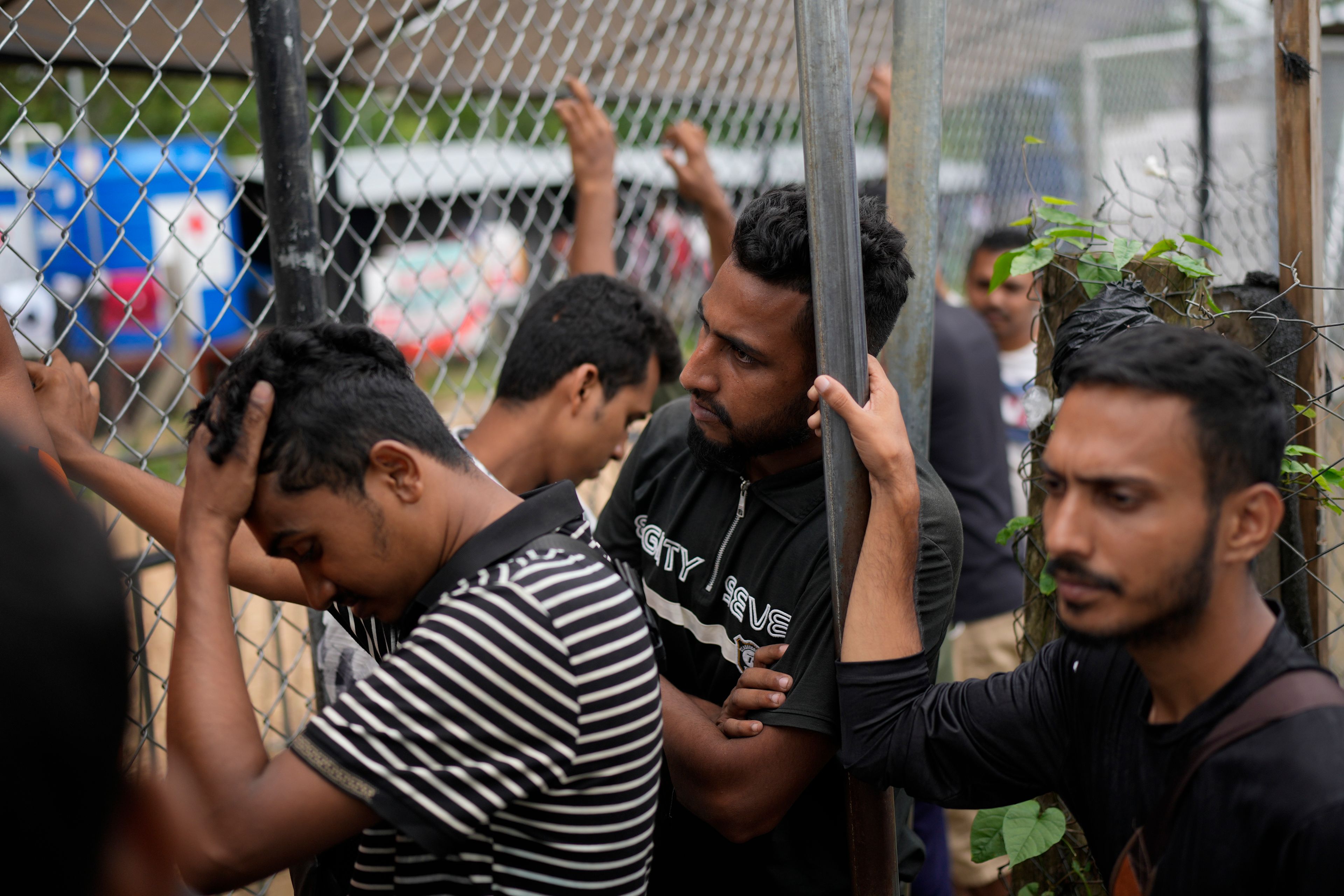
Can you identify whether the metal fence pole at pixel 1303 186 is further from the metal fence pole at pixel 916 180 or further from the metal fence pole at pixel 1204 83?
the metal fence pole at pixel 1204 83

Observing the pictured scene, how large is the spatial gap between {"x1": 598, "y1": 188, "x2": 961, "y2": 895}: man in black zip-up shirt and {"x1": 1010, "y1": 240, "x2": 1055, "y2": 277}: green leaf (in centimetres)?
36

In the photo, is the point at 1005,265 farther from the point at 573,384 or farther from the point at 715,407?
the point at 573,384

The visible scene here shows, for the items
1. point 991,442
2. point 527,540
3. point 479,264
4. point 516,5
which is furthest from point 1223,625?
point 516,5

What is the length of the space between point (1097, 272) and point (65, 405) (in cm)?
216

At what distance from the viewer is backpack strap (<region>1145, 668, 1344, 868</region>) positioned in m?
1.30

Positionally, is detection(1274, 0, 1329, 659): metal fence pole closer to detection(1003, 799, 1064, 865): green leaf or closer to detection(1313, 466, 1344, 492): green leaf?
detection(1313, 466, 1344, 492): green leaf

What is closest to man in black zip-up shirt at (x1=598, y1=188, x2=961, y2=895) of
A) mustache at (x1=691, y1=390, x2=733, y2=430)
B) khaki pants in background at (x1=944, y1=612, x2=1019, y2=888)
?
mustache at (x1=691, y1=390, x2=733, y2=430)

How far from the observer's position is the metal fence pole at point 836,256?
163 centimetres

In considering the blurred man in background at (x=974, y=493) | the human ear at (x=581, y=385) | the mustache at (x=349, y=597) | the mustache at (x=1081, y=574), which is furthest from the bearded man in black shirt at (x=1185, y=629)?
the blurred man in background at (x=974, y=493)

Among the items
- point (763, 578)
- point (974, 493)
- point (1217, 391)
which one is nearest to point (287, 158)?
point (763, 578)

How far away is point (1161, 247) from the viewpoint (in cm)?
211

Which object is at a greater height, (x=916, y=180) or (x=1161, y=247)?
(x=916, y=180)

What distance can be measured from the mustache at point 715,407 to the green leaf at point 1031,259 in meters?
0.69

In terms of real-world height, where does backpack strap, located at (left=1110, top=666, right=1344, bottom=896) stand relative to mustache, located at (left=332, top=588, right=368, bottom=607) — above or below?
below
